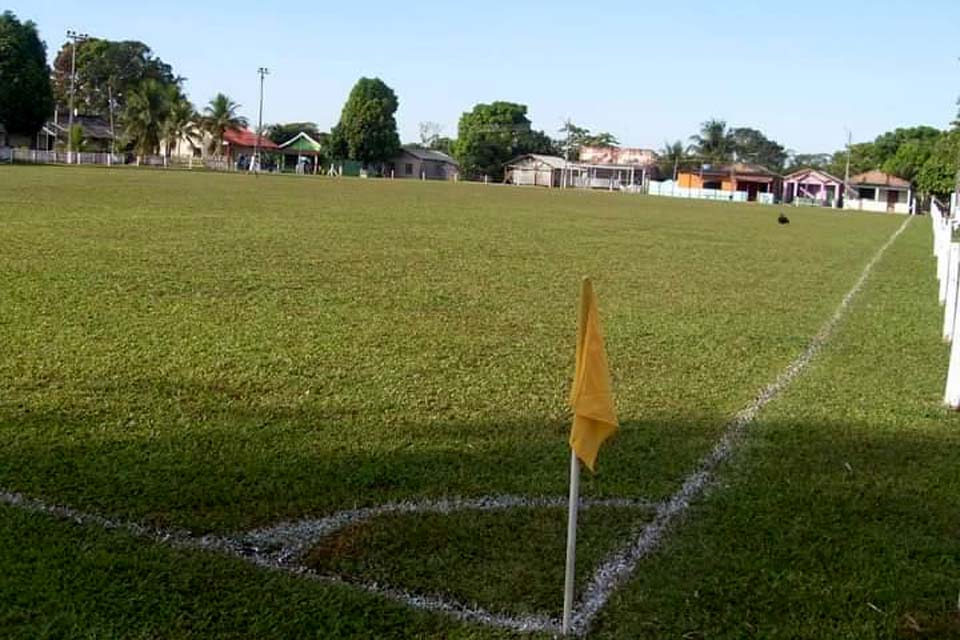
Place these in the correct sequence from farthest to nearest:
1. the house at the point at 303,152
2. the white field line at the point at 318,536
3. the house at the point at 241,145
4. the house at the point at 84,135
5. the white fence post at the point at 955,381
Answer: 1. the house at the point at 303,152
2. the house at the point at 241,145
3. the house at the point at 84,135
4. the white fence post at the point at 955,381
5. the white field line at the point at 318,536

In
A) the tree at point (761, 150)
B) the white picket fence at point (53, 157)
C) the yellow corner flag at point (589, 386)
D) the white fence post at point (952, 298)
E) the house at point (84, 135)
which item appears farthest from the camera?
the tree at point (761, 150)

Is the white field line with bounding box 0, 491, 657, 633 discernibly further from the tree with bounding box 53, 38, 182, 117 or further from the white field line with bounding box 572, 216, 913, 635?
the tree with bounding box 53, 38, 182, 117

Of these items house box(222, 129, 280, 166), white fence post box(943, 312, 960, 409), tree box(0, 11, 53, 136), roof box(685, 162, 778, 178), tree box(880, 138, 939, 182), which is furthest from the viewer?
roof box(685, 162, 778, 178)

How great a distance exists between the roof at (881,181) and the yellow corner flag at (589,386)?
331 feet

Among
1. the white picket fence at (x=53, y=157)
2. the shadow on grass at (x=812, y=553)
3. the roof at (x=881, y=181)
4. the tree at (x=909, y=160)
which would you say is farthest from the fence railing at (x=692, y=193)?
the shadow on grass at (x=812, y=553)

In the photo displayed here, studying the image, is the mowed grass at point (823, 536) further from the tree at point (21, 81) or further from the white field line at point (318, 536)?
the tree at point (21, 81)

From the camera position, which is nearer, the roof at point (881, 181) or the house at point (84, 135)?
the house at point (84, 135)

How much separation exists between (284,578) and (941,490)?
3359 mm

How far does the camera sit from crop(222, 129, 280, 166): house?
3942 inches

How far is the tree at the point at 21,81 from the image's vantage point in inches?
2874

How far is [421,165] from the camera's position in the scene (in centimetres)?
11662

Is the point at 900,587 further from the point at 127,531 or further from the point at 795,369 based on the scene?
the point at 795,369

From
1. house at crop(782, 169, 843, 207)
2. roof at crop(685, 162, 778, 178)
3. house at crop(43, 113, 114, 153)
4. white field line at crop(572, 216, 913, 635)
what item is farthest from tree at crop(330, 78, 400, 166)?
white field line at crop(572, 216, 913, 635)

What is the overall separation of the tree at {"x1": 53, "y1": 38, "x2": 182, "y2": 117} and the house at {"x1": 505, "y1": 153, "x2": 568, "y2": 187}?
130 ft
